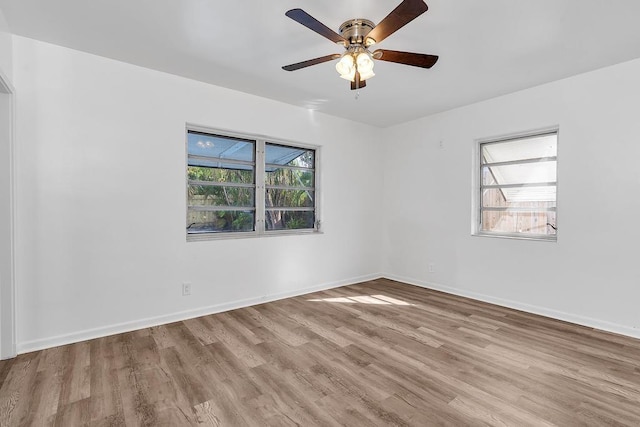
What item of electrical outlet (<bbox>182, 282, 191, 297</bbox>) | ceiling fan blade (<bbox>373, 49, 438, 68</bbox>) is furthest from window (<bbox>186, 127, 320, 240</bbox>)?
ceiling fan blade (<bbox>373, 49, 438, 68</bbox>)

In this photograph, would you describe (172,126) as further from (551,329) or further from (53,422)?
(551,329)

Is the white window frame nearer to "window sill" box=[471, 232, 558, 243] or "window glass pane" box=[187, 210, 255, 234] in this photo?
"window sill" box=[471, 232, 558, 243]

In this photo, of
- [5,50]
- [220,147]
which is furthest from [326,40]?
[5,50]

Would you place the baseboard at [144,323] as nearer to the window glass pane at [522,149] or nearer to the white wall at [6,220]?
the white wall at [6,220]

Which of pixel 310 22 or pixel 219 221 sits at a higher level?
pixel 310 22

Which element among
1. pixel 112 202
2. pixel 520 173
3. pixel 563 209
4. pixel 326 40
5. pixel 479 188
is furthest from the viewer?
pixel 479 188

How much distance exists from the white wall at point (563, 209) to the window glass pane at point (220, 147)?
A: 2597 millimetres

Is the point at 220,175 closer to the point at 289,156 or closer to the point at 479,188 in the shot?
the point at 289,156

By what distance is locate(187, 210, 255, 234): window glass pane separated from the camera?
3541mm

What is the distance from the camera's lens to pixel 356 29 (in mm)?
2240

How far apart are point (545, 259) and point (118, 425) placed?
4105mm

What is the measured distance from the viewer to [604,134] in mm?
3088

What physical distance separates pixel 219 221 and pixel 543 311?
3854 millimetres

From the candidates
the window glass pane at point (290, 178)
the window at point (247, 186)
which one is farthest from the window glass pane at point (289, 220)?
the window glass pane at point (290, 178)
